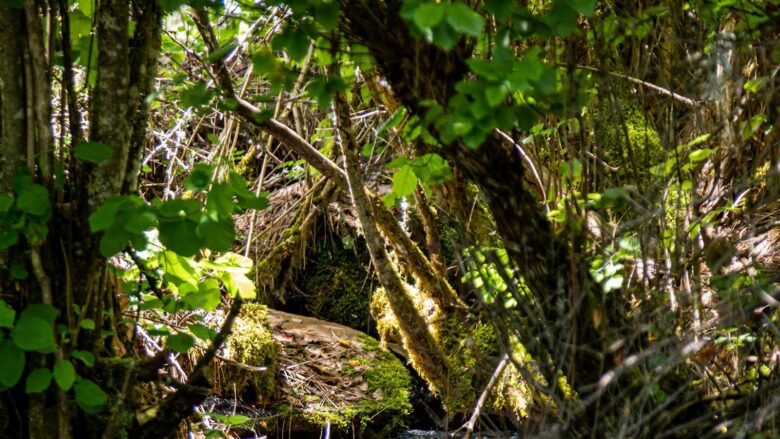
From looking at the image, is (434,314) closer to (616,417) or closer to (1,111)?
(616,417)

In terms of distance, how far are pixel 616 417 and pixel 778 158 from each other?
0.85 meters

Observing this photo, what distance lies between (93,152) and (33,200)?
20cm

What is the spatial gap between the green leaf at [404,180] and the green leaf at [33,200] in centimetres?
123

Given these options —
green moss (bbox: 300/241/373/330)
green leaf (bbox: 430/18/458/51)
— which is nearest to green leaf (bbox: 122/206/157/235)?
green leaf (bbox: 430/18/458/51)

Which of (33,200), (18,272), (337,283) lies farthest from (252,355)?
(33,200)

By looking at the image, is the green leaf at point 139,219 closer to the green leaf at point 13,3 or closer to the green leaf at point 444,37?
the green leaf at point 13,3

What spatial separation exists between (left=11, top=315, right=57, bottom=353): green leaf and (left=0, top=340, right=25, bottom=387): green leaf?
4 cm

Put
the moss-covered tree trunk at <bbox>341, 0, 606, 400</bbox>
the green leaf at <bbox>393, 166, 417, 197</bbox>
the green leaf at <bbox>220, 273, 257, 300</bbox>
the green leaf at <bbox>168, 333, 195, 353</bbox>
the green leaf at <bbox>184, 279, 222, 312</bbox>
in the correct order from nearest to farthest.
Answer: the moss-covered tree trunk at <bbox>341, 0, 606, 400</bbox>
the green leaf at <bbox>168, 333, 195, 353</bbox>
the green leaf at <bbox>184, 279, 222, 312</bbox>
the green leaf at <bbox>220, 273, 257, 300</bbox>
the green leaf at <bbox>393, 166, 417, 197</bbox>

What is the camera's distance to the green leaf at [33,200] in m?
1.95

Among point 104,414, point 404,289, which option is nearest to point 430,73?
point 104,414

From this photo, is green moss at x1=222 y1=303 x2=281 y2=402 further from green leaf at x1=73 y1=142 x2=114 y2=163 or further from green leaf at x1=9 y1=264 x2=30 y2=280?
green leaf at x1=73 y1=142 x2=114 y2=163

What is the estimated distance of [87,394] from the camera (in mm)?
2002

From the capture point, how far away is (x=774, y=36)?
2502 millimetres

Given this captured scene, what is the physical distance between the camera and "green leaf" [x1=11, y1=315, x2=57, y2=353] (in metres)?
1.83
